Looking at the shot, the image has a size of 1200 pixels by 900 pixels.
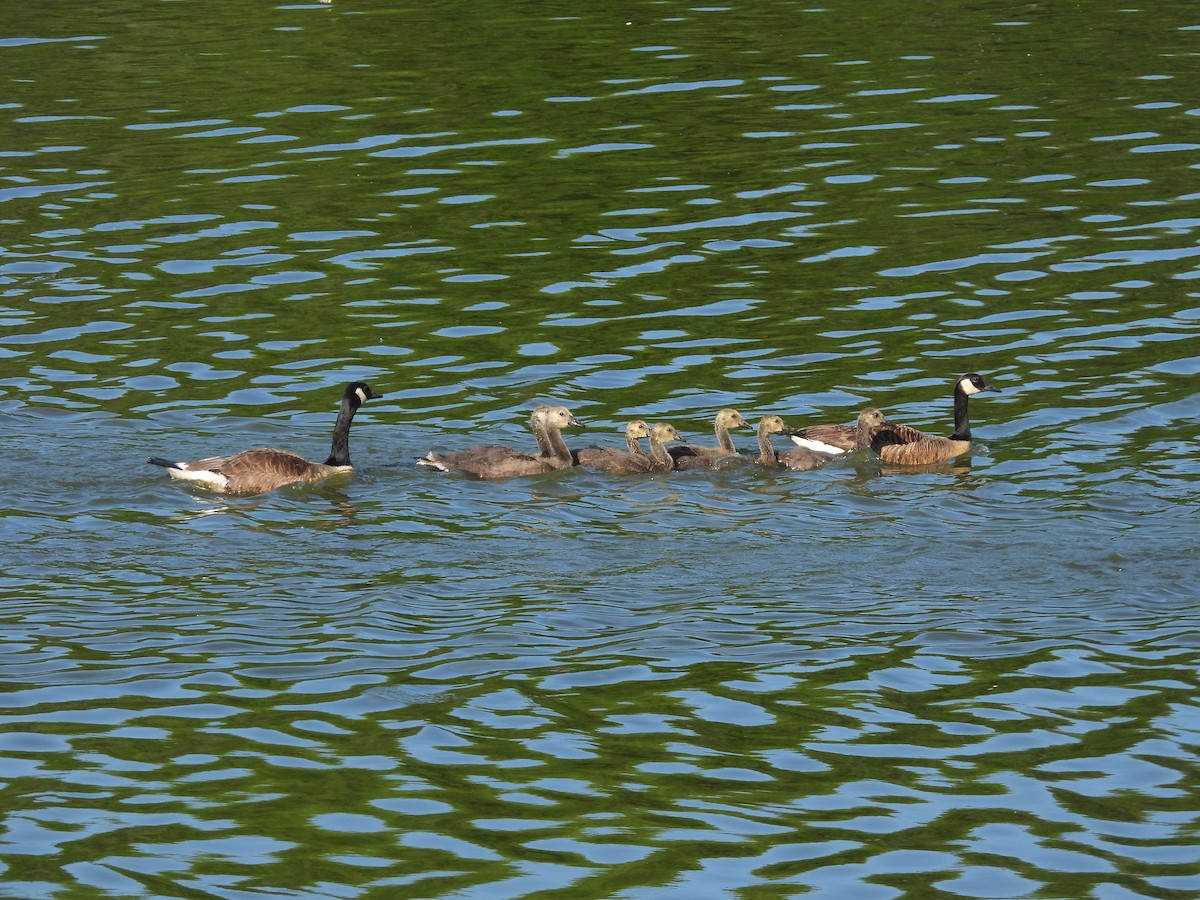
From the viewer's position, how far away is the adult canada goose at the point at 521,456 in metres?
17.2

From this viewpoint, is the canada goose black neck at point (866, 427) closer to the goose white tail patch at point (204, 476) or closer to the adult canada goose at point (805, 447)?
the adult canada goose at point (805, 447)

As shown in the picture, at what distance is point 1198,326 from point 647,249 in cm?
684

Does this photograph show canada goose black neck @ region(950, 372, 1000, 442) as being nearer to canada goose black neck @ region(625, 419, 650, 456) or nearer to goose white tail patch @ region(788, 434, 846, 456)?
goose white tail patch @ region(788, 434, 846, 456)

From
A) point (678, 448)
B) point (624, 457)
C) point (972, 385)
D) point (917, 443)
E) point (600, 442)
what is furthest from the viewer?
point (600, 442)

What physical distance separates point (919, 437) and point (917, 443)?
0.21ft


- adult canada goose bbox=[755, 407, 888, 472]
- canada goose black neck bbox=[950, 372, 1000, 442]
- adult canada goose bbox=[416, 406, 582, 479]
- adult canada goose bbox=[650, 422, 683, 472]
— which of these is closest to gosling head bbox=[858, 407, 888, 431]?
adult canada goose bbox=[755, 407, 888, 472]

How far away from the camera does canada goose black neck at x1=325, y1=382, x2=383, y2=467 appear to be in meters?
17.4

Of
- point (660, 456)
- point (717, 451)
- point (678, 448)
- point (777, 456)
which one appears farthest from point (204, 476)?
point (777, 456)

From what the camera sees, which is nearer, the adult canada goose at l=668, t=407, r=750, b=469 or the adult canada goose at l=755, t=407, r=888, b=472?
the adult canada goose at l=755, t=407, r=888, b=472

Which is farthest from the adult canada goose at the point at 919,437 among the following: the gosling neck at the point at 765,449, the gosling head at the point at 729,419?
the gosling head at the point at 729,419

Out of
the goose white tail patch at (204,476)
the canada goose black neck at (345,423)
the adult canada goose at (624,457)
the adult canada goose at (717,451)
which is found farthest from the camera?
the adult canada goose at (717,451)

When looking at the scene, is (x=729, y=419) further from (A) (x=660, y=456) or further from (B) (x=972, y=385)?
(B) (x=972, y=385)

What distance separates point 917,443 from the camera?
704 inches

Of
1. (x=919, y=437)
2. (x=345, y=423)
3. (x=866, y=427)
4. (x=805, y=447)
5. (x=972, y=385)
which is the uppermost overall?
(x=972, y=385)
